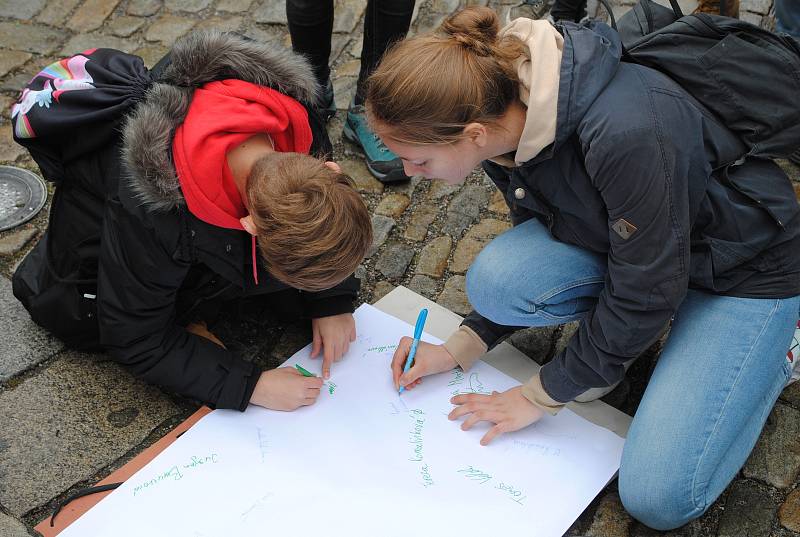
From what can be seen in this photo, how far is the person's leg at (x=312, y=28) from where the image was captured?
95.6 inches

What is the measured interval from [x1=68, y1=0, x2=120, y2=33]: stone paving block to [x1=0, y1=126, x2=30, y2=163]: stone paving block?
658 millimetres

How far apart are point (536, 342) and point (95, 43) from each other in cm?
209

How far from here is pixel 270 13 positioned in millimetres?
3211

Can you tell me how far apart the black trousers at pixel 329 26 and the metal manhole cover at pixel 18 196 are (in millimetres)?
913

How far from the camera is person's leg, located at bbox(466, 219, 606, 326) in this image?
1.77 metres

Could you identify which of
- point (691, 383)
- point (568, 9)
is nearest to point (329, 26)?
point (568, 9)

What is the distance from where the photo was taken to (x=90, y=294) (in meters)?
1.89

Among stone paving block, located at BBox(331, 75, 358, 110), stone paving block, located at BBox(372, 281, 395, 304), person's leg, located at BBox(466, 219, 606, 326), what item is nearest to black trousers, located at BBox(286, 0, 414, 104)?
stone paving block, located at BBox(331, 75, 358, 110)

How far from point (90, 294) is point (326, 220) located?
2.47 ft

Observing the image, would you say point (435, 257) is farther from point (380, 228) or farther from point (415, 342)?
point (415, 342)

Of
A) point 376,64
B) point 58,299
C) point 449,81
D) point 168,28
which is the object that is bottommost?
point 58,299

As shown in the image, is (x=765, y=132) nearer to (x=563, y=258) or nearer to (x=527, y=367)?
(x=563, y=258)

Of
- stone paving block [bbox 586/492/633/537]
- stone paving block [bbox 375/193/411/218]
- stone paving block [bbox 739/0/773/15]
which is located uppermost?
stone paving block [bbox 739/0/773/15]

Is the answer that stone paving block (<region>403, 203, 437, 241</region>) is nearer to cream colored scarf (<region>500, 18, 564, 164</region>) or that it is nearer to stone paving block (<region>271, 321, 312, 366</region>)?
stone paving block (<region>271, 321, 312, 366</region>)
